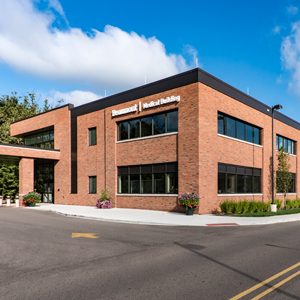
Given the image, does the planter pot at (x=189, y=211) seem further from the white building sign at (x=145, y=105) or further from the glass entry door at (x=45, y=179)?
the glass entry door at (x=45, y=179)

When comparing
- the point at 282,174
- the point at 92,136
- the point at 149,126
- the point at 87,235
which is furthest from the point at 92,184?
the point at 282,174

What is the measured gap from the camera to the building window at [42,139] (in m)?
35.1

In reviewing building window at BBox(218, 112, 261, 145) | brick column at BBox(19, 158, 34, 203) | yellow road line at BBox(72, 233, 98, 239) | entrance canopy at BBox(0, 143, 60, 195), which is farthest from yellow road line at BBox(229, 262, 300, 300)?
brick column at BBox(19, 158, 34, 203)

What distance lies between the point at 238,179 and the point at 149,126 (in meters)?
8.59

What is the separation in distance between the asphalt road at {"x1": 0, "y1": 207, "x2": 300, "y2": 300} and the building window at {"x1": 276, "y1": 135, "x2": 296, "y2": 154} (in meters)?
21.9

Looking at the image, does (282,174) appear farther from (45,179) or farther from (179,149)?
(45,179)

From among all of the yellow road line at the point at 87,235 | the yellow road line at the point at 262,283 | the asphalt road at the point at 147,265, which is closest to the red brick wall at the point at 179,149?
the asphalt road at the point at 147,265

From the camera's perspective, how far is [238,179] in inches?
1000

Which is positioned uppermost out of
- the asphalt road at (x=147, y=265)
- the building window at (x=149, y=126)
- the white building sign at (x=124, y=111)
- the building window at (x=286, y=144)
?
the white building sign at (x=124, y=111)

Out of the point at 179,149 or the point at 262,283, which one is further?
the point at 179,149

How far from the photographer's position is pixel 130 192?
25.7 meters

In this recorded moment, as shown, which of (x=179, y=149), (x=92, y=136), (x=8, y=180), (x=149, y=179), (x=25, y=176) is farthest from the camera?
(x=8, y=180)

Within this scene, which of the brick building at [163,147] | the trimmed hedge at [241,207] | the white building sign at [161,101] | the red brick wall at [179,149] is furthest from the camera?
the white building sign at [161,101]

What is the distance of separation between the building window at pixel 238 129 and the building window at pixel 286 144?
5.16 m
